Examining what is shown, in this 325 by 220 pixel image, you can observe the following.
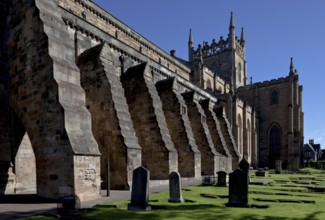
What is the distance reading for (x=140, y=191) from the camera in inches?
338

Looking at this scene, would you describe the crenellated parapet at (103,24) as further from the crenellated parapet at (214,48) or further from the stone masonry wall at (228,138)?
the crenellated parapet at (214,48)

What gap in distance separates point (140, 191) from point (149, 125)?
8.44 m

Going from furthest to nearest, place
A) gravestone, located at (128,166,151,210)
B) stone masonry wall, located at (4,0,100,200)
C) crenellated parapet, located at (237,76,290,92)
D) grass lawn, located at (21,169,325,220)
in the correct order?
crenellated parapet, located at (237,76,290,92)
stone masonry wall, located at (4,0,100,200)
gravestone, located at (128,166,151,210)
grass lawn, located at (21,169,325,220)

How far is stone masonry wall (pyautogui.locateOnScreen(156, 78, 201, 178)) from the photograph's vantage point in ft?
64.7

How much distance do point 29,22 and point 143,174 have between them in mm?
7617

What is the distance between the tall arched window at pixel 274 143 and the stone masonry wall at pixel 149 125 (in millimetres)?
34103

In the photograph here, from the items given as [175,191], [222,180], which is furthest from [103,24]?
[175,191]

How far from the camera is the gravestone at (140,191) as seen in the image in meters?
8.41

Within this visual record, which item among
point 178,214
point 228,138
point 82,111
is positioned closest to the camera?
point 178,214

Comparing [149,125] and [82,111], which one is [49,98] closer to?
[82,111]

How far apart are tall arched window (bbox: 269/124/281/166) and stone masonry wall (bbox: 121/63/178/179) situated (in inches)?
1343

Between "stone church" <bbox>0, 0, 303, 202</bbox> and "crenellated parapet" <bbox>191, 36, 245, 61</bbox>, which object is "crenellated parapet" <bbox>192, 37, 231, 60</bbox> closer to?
"crenellated parapet" <bbox>191, 36, 245, 61</bbox>

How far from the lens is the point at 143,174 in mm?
8742

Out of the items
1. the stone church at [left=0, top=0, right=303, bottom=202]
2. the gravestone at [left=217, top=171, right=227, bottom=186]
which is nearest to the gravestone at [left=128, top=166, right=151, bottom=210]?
the stone church at [left=0, top=0, right=303, bottom=202]
